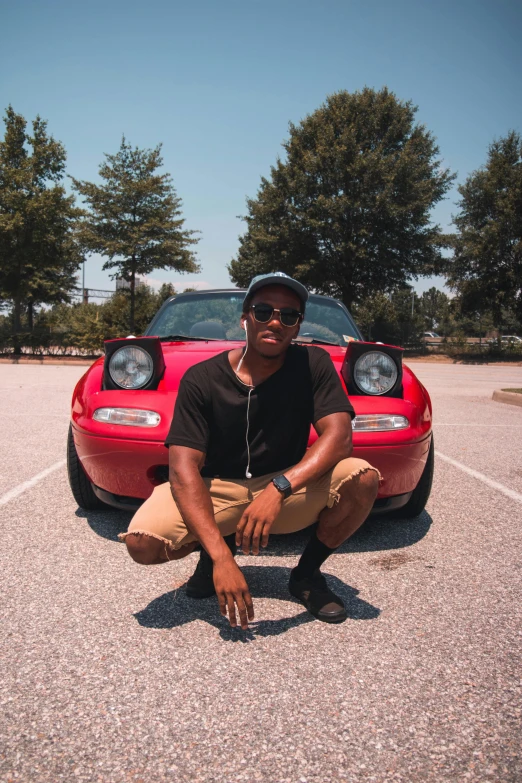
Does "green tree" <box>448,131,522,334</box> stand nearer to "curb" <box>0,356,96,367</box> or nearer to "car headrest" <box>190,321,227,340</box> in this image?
"curb" <box>0,356,96,367</box>

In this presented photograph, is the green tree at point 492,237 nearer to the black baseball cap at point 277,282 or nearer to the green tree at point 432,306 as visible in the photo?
the black baseball cap at point 277,282

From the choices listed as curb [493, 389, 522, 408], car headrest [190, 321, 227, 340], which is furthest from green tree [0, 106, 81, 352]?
car headrest [190, 321, 227, 340]

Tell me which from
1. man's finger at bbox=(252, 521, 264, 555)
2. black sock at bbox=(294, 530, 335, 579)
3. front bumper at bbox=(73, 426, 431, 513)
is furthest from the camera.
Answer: front bumper at bbox=(73, 426, 431, 513)

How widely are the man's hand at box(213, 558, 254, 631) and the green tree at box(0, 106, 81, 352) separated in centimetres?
2316

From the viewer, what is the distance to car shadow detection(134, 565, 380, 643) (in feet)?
7.31

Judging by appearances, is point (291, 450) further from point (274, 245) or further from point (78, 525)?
point (274, 245)

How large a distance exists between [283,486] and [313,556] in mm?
475

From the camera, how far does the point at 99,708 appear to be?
67.0 inches

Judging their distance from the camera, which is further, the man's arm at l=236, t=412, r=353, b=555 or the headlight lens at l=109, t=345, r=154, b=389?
the headlight lens at l=109, t=345, r=154, b=389

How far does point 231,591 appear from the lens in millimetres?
1953

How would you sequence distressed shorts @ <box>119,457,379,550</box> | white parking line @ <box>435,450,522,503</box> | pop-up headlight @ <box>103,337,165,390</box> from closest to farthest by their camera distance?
distressed shorts @ <box>119,457,379,550</box> < pop-up headlight @ <box>103,337,165,390</box> < white parking line @ <box>435,450,522,503</box>

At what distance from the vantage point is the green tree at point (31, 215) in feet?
74.7

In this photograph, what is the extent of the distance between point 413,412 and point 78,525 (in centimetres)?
197

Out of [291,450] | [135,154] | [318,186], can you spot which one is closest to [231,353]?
[291,450]
